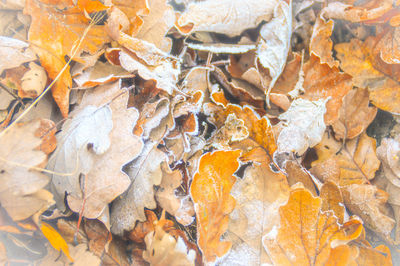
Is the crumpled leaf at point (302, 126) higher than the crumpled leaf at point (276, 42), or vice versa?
the crumpled leaf at point (276, 42)

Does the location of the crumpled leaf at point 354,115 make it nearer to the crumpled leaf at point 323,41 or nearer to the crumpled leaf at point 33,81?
the crumpled leaf at point 323,41

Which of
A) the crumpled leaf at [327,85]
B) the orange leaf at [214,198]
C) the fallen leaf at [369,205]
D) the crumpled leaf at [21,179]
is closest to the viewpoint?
the crumpled leaf at [21,179]

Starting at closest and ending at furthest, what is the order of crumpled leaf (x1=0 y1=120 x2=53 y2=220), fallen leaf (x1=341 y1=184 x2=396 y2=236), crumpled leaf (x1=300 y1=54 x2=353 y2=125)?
crumpled leaf (x1=0 y1=120 x2=53 y2=220), fallen leaf (x1=341 y1=184 x2=396 y2=236), crumpled leaf (x1=300 y1=54 x2=353 y2=125)

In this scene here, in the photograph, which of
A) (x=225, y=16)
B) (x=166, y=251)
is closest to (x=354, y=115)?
(x=225, y=16)

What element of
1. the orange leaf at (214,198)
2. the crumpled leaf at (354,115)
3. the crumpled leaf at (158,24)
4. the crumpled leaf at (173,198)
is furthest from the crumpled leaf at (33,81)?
the crumpled leaf at (354,115)

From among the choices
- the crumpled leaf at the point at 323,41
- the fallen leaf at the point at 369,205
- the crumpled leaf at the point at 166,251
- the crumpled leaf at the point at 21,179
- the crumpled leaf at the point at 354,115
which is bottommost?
the fallen leaf at the point at 369,205

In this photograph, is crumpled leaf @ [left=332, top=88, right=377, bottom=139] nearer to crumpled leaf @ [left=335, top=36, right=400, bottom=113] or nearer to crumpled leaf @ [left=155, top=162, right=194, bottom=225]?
crumpled leaf @ [left=335, top=36, right=400, bottom=113]

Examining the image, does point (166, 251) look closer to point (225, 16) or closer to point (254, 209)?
point (254, 209)

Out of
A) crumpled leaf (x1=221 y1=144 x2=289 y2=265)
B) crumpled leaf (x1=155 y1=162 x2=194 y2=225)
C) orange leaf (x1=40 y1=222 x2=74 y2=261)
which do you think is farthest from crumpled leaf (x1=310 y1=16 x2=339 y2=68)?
orange leaf (x1=40 y1=222 x2=74 y2=261)
